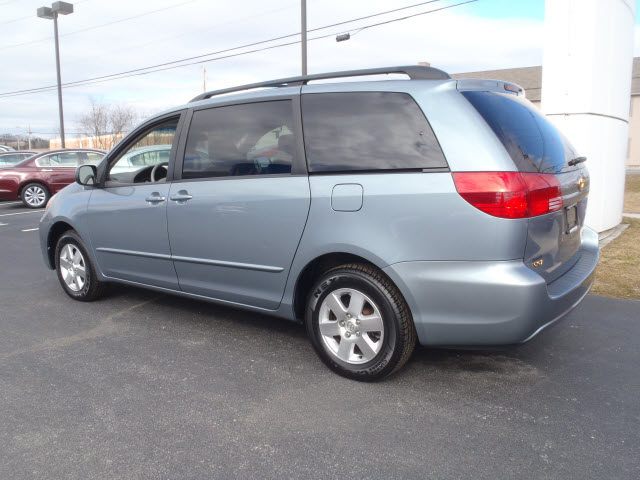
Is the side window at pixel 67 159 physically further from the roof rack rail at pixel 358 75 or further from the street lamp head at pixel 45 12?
the street lamp head at pixel 45 12

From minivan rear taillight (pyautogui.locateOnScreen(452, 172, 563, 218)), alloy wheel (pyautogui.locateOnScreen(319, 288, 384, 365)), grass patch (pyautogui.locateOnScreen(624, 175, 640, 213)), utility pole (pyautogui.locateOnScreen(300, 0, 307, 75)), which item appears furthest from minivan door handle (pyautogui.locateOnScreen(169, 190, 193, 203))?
utility pole (pyautogui.locateOnScreen(300, 0, 307, 75))

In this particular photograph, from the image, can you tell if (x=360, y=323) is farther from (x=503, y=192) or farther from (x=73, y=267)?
(x=73, y=267)

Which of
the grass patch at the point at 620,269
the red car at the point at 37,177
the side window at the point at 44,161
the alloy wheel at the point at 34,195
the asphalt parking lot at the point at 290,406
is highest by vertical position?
the side window at the point at 44,161

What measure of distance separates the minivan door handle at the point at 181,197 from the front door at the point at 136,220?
4.7 inches

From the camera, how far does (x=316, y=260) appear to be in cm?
341

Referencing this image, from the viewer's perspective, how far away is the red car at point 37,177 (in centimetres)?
1390

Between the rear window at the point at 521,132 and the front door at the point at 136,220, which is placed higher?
the rear window at the point at 521,132

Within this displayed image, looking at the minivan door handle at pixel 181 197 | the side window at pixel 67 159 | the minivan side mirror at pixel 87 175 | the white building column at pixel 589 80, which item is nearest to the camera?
the minivan door handle at pixel 181 197

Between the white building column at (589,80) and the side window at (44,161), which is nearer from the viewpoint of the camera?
the white building column at (589,80)

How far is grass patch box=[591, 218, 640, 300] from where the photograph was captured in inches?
205

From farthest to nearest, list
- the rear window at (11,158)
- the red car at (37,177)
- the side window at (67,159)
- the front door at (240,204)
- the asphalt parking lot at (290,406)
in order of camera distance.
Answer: the rear window at (11,158) → the side window at (67,159) → the red car at (37,177) → the front door at (240,204) → the asphalt parking lot at (290,406)

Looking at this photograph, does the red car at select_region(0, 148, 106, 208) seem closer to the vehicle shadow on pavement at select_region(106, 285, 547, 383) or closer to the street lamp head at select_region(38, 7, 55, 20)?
the vehicle shadow on pavement at select_region(106, 285, 547, 383)

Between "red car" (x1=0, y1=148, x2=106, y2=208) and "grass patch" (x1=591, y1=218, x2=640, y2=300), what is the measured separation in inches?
468

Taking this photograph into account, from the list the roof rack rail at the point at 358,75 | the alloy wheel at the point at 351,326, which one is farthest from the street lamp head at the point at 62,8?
the alloy wheel at the point at 351,326
